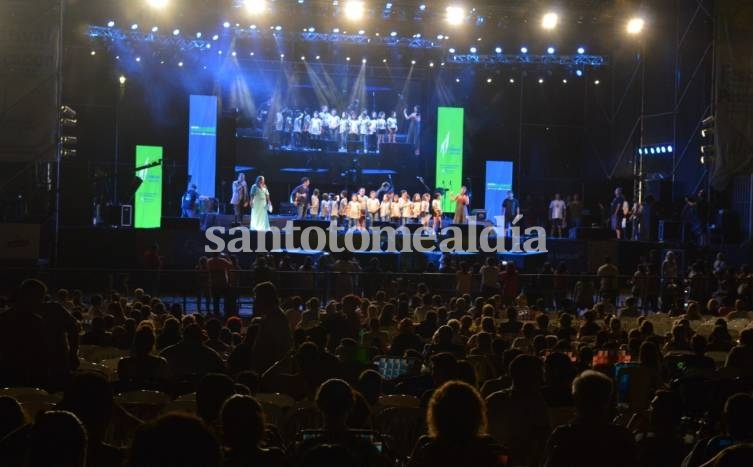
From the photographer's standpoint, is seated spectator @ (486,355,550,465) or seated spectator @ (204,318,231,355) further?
seated spectator @ (204,318,231,355)

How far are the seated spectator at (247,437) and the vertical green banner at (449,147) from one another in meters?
28.0

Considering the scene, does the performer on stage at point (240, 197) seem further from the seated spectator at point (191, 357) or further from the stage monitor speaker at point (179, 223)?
the seated spectator at point (191, 357)

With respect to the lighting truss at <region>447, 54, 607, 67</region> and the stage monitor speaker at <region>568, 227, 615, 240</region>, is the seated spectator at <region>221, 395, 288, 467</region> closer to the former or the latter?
the stage monitor speaker at <region>568, 227, 615, 240</region>

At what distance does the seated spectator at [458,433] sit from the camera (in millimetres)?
3539

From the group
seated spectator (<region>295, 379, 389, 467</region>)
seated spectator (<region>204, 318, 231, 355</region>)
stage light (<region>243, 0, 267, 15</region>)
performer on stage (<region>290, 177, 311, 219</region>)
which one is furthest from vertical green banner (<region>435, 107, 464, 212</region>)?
seated spectator (<region>295, 379, 389, 467</region>)

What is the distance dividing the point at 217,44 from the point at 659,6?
547 inches

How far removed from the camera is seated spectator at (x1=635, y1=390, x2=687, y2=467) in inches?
193

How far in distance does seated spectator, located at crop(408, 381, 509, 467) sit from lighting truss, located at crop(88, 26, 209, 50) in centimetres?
2611

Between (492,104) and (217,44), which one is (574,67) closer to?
(492,104)

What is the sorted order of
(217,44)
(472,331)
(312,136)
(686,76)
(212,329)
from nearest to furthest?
(212,329) < (472,331) < (686,76) < (217,44) < (312,136)

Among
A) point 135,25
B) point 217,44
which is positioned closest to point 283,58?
point 217,44

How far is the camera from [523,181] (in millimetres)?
33094

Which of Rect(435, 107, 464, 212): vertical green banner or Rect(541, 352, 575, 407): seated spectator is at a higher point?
Rect(435, 107, 464, 212): vertical green banner

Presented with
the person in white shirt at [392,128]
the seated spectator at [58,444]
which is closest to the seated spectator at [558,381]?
the seated spectator at [58,444]
